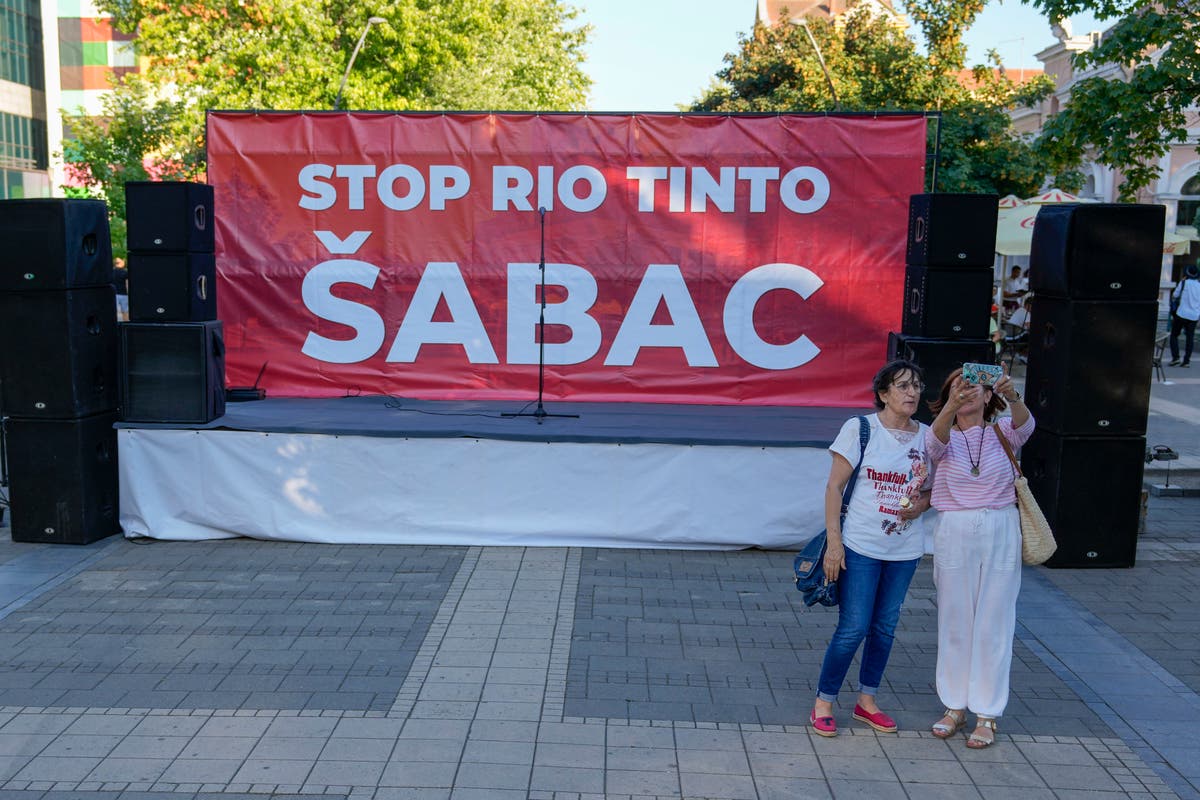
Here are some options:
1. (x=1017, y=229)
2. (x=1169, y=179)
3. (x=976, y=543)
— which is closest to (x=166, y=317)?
(x=976, y=543)

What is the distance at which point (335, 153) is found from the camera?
10.5 meters

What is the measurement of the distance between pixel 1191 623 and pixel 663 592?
10.5 ft

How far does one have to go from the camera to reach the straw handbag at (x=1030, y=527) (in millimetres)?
4984

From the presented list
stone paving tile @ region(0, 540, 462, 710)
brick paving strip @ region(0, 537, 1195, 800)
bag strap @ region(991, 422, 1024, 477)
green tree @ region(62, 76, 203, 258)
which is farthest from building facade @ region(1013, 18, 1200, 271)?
brick paving strip @ region(0, 537, 1195, 800)

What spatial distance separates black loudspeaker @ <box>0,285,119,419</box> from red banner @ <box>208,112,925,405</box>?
2431 mm

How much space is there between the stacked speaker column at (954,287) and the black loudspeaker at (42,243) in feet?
19.9

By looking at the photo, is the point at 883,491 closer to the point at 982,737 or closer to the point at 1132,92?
the point at 982,737

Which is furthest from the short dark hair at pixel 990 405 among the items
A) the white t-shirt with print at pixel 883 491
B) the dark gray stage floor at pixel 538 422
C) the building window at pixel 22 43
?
the building window at pixel 22 43

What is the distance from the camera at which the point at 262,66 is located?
25.1m

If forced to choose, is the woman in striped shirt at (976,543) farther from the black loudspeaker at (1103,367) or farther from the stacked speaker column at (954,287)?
the stacked speaker column at (954,287)

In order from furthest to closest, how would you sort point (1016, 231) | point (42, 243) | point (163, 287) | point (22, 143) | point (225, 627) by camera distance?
point (22, 143) → point (1016, 231) → point (163, 287) → point (42, 243) → point (225, 627)

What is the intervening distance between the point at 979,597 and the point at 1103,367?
346cm

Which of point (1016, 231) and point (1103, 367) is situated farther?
point (1016, 231)

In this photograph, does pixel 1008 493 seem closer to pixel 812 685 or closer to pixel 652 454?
pixel 812 685
